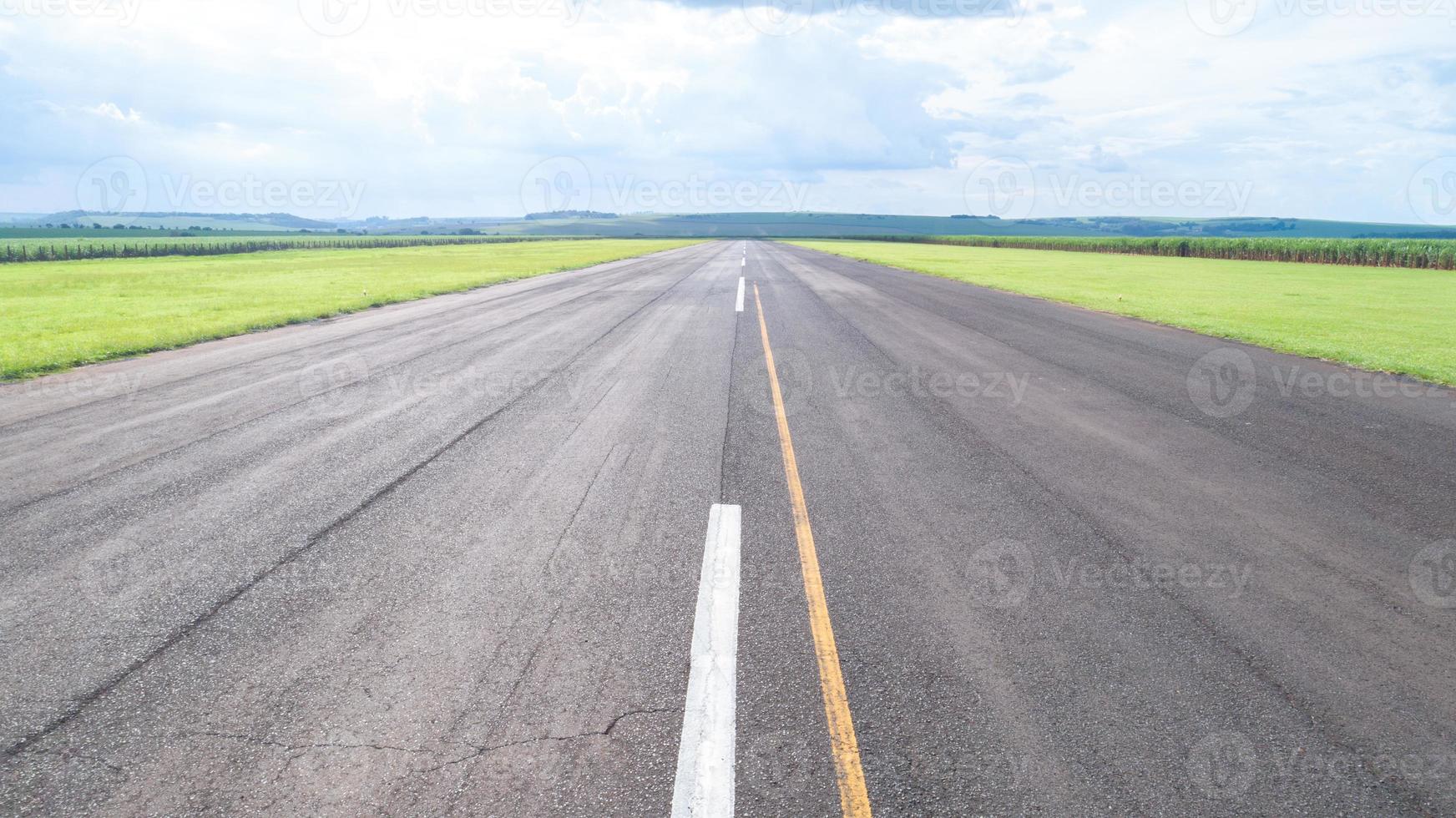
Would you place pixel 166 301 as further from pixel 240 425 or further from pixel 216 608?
pixel 216 608

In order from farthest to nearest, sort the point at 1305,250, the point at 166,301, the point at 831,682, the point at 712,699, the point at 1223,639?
the point at 1305,250, the point at 166,301, the point at 1223,639, the point at 831,682, the point at 712,699

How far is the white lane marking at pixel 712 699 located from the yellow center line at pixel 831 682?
0.41 metres

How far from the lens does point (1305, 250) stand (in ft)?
171

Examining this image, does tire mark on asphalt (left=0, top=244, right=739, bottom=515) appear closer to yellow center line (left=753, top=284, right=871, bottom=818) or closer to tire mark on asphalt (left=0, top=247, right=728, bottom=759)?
tire mark on asphalt (left=0, top=247, right=728, bottom=759)

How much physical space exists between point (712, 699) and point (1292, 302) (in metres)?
27.5

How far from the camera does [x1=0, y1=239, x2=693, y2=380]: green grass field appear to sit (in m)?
12.8

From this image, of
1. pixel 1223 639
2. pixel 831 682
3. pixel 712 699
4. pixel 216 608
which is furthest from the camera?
pixel 216 608

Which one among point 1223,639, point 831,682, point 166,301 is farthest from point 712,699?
point 166,301

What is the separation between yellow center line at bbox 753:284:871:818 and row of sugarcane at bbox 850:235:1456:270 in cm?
5861

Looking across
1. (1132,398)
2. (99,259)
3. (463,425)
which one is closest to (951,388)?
(1132,398)

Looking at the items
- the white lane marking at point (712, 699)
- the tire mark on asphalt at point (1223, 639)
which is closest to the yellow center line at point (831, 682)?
the white lane marking at point (712, 699)

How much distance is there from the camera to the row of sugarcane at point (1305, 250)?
45.7 m

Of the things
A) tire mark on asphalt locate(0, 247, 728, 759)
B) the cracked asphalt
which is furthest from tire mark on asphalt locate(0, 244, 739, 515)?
tire mark on asphalt locate(0, 247, 728, 759)

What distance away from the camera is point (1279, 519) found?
5.53m
